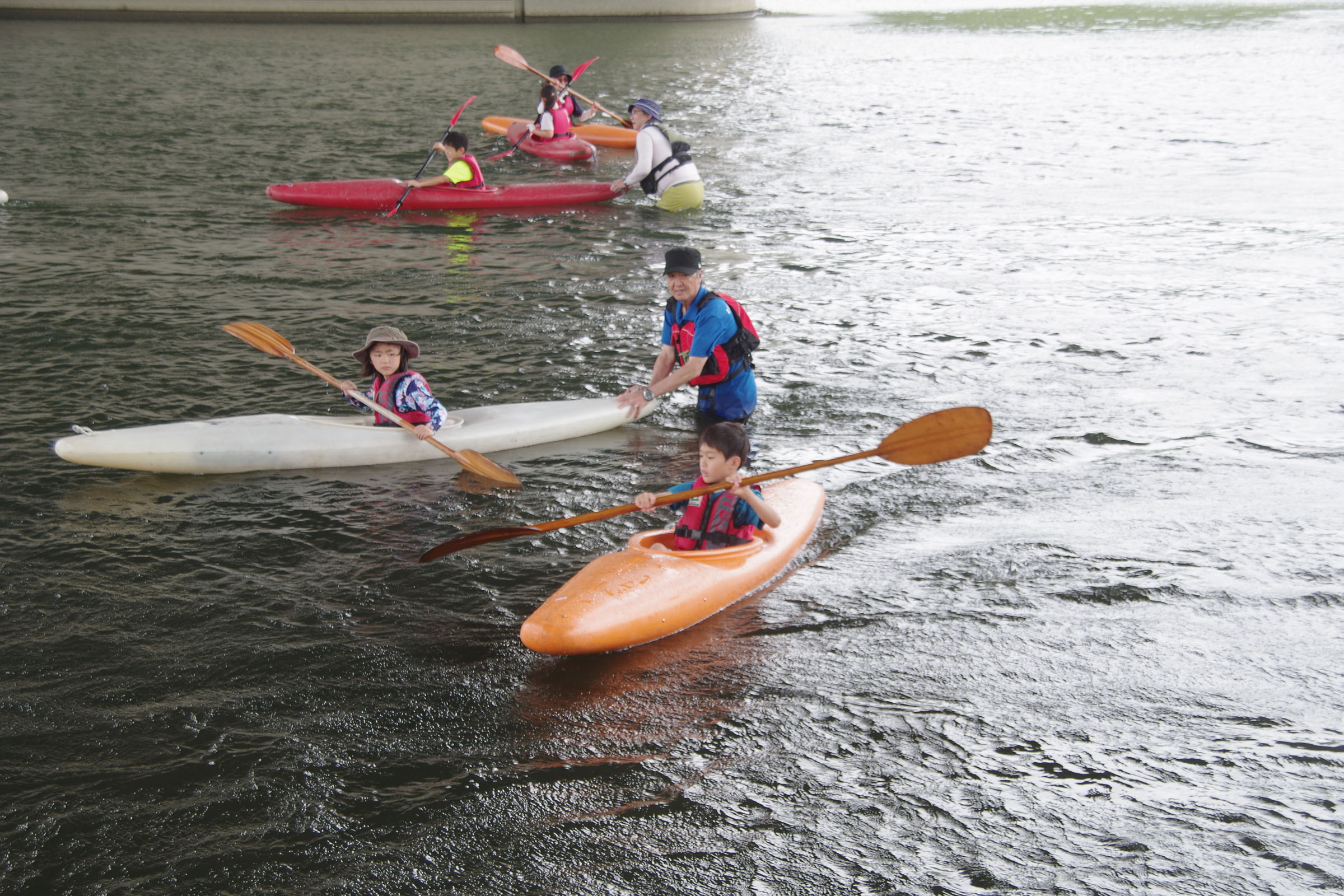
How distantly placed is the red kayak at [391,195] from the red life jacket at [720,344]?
6032 mm

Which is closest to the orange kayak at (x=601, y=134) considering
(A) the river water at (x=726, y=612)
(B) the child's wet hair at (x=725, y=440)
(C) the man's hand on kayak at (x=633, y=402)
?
(A) the river water at (x=726, y=612)

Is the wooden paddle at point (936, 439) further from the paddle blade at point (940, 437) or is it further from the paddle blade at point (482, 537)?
the paddle blade at point (482, 537)

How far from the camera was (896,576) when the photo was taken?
4602 mm

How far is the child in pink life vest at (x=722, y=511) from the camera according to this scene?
4188 millimetres

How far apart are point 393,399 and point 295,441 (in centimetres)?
55

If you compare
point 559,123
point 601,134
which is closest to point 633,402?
point 559,123

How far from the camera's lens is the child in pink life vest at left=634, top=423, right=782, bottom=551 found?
4188 millimetres

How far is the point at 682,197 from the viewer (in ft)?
36.6

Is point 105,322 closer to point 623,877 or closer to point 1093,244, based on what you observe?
point 623,877

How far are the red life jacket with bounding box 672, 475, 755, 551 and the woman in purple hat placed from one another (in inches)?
273

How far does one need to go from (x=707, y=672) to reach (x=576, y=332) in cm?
426

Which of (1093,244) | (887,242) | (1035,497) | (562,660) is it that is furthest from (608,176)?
(562,660)

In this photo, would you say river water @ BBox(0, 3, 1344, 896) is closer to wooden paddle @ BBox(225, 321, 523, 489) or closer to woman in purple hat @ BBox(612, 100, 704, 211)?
wooden paddle @ BBox(225, 321, 523, 489)

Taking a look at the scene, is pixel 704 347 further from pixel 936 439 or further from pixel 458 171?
pixel 458 171
